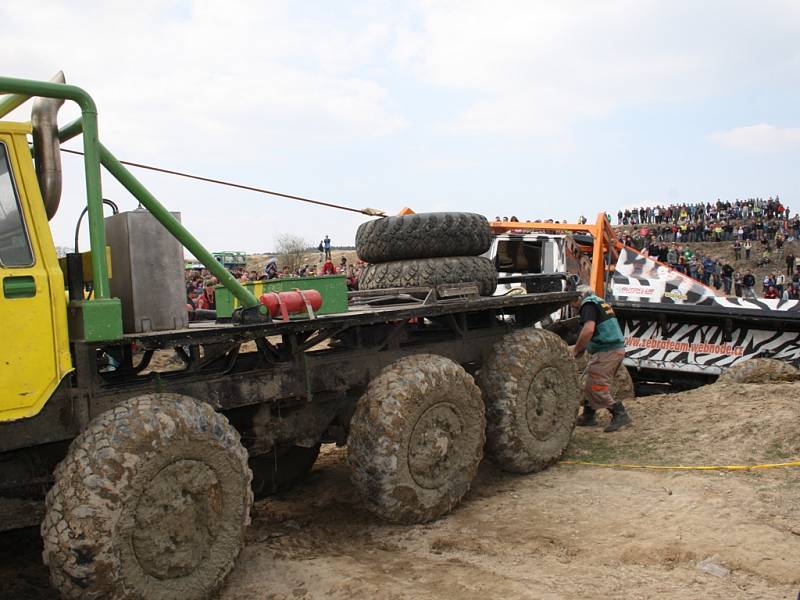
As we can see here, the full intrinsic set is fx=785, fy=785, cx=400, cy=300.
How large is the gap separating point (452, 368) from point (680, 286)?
22.4 feet

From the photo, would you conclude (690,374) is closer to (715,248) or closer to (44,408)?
(44,408)

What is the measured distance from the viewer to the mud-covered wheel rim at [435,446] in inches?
209

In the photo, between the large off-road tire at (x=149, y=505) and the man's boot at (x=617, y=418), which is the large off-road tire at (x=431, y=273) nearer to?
the man's boot at (x=617, y=418)

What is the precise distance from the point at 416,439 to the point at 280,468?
59.3 inches

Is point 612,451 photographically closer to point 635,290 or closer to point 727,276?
point 635,290

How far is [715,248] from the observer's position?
4119 centimetres

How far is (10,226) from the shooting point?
3811mm

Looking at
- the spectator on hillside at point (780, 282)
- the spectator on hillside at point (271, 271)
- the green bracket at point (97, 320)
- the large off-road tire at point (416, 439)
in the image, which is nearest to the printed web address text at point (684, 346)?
the large off-road tire at point (416, 439)

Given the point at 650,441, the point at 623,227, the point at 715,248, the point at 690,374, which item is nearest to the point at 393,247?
the point at 650,441

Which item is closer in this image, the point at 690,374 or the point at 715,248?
the point at 690,374

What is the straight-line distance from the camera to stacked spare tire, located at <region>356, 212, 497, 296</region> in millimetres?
6457

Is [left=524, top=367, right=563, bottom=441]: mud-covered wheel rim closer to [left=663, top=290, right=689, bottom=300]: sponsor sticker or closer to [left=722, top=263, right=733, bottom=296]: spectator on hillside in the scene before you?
[left=663, top=290, right=689, bottom=300]: sponsor sticker

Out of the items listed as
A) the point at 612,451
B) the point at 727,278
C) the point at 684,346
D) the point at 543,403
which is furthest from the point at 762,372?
the point at 727,278

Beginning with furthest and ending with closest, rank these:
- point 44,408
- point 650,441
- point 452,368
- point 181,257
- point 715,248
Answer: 1. point 715,248
2. point 650,441
3. point 452,368
4. point 181,257
5. point 44,408
